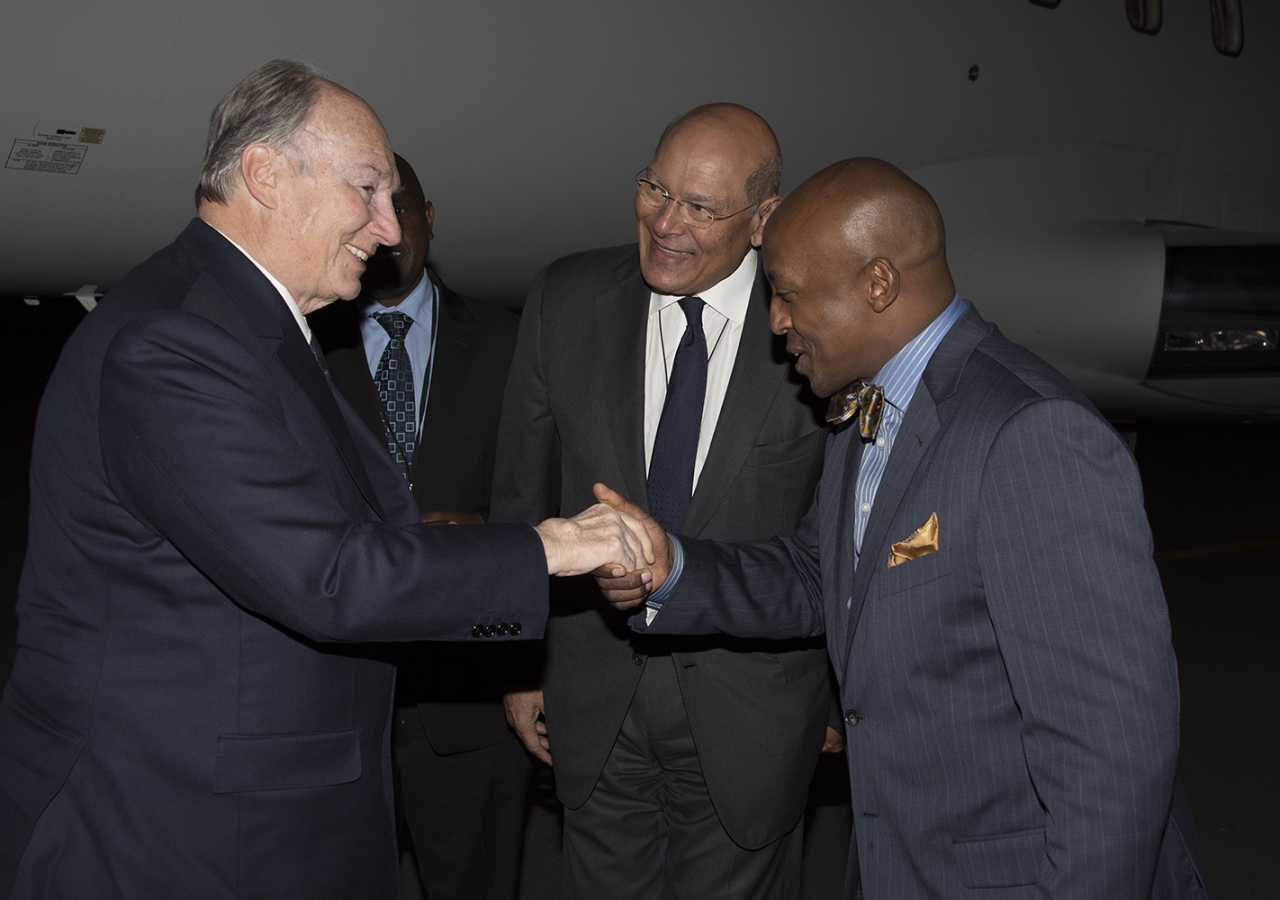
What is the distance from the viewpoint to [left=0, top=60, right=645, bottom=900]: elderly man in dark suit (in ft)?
4.72

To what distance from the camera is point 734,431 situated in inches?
86.0

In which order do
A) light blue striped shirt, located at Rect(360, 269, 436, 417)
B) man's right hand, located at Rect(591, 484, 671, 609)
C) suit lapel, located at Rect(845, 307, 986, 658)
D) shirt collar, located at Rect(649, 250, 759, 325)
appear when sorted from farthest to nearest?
1. light blue striped shirt, located at Rect(360, 269, 436, 417)
2. shirt collar, located at Rect(649, 250, 759, 325)
3. man's right hand, located at Rect(591, 484, 671, 609)
4. suit lapel, located at Rect(845, 307, 986, 658)

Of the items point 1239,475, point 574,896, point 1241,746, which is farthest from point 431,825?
point 1239,475

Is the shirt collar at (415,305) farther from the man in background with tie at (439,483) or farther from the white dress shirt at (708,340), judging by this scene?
the white dress shirt at (708,340)

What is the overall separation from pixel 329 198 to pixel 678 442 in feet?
2.96

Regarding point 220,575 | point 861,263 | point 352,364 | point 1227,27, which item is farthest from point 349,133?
point 1227,27

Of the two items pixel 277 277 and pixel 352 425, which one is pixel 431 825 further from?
pixel 277 277

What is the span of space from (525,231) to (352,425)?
2.42 metres

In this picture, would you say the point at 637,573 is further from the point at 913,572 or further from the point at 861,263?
the point at 861,263

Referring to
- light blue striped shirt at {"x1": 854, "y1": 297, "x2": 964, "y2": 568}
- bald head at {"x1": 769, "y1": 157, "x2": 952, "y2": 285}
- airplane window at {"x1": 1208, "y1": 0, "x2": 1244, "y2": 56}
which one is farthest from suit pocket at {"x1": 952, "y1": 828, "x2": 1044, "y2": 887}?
airplane window at {"x1": 1208, "y1": 0, "x2": 1244, "y2": 56}

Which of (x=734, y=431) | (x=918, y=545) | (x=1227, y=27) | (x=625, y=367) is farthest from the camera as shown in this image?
(x=1227, y=27)

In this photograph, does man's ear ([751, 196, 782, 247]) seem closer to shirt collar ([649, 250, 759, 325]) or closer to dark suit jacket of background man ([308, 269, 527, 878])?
shirt collar ([649, 250, 759, 325])

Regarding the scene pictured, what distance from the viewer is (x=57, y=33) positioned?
292 centimetres

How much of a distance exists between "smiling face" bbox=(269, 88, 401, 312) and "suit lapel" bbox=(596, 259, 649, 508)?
70 centimetres
